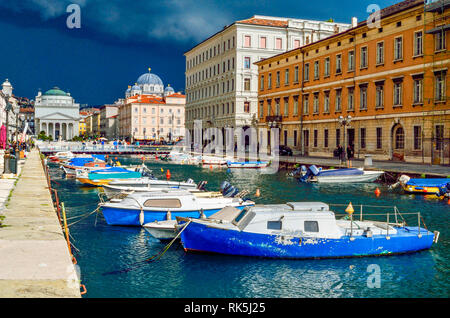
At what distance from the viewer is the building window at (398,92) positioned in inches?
1785

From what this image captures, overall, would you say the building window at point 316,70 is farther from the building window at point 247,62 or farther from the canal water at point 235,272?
the canal water at point 235,272

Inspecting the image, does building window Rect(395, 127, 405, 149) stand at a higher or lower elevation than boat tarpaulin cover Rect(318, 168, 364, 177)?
higher

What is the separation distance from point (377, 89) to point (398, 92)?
10.8 ft

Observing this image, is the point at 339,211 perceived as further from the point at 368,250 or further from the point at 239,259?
the point at 239,259

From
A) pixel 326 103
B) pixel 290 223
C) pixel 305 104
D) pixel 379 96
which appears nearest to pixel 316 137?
pixel 326 103

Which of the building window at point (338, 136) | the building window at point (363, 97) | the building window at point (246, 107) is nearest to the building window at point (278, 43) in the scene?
the building window at point (246, 107)

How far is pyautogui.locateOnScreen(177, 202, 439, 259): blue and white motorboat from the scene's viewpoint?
16.0 metres

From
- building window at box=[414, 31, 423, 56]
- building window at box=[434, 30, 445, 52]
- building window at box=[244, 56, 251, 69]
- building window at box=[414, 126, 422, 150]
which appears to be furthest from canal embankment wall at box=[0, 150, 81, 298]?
building window at box=[244, 56, 251, 69]

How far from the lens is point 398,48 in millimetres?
45594

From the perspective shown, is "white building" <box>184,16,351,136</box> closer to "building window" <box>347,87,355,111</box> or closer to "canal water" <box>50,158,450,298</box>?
"building window" <box>347,87,355,111</box>

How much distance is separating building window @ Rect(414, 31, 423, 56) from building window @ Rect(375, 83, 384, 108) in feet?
18.5

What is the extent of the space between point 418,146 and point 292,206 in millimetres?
30357

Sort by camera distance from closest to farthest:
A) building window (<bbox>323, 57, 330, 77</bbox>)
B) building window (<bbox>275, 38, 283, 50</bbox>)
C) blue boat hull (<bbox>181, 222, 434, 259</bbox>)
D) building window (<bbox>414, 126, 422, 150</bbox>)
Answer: blue boat hull (<bbox>181, 222, 434, 259</bbox>) < building window (<bbox>414, 126, 422, 150</bbox>) < building window (<bbox>323, 57, 330, 77</bbox>) < building window (<bbox>275, 38, 283, 50</bbox>)

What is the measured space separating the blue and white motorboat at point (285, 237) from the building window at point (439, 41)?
2918cm
